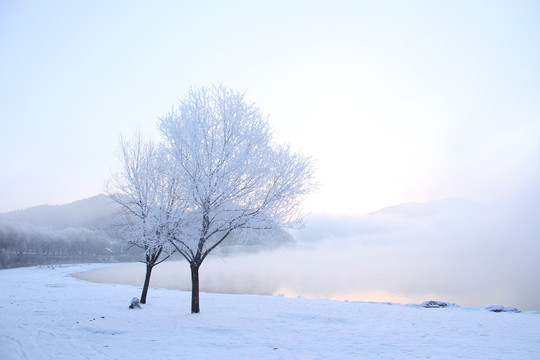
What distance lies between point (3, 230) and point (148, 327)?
550ft

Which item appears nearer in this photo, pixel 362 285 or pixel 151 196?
pixel 151 196

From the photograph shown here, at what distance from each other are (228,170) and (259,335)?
6.95 m

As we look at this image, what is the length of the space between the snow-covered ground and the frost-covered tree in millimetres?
3484

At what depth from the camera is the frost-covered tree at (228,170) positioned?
1440cm

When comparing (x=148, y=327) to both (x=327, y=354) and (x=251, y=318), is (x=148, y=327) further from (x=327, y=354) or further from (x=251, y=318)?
(x=327, y=354)

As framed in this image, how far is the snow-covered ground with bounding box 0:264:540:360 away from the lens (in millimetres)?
8992

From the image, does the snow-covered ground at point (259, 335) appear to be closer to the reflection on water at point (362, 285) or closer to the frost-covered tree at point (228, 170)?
the frost-covered tree at point (228, 170)

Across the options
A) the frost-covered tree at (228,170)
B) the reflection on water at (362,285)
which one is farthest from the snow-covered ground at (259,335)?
the reflection on water at (362,285)

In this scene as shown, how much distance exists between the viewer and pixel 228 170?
1404cm

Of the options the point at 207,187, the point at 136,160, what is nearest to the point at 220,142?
the point at 207,187

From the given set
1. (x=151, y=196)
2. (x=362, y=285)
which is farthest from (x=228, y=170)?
(x=362, y=285)

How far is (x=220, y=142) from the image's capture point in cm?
1484

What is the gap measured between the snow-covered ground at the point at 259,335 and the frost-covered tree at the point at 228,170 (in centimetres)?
348

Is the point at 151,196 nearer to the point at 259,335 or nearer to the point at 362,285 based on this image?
the point at 259,335
